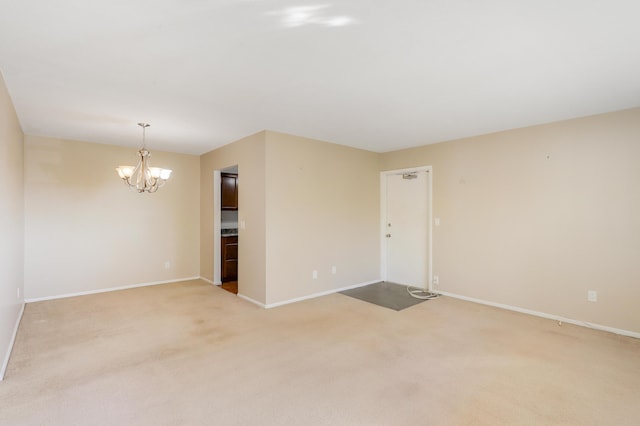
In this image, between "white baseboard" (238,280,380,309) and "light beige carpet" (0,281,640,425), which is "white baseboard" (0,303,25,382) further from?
"white baseboard" (238,280,380,309)

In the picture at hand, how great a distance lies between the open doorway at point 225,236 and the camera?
18.3 ft

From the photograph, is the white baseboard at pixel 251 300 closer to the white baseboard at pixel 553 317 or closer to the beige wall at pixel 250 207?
the beige wall at pixel 250 207

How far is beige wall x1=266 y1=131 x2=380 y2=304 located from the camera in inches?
169

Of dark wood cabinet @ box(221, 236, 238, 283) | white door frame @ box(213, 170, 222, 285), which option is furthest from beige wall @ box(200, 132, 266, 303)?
dark wood cabinet @ box(221, 236, 238, 283)

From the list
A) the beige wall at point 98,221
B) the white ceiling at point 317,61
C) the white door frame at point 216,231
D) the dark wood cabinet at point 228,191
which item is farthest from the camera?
the dark wood cabinet at point 228,191

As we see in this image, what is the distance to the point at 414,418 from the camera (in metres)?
1.94

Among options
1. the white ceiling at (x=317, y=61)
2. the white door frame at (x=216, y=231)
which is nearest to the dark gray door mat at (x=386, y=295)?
the white door frame at (x=216, y=231)

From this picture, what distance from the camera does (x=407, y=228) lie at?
5.40m

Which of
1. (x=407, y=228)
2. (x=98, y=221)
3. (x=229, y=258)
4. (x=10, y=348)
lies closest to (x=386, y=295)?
(x=407, y=228)

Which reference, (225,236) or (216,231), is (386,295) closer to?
(225,236)

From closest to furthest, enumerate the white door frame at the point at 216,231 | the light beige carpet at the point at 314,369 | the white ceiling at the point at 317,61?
the white ceiling at the point at 317,61 → the light beige carpet at the point at 314,369 → the white door frame at the point at 216,231

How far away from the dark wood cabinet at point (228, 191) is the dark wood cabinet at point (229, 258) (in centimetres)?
64

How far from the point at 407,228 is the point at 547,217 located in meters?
2.06

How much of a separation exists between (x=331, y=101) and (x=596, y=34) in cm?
201
